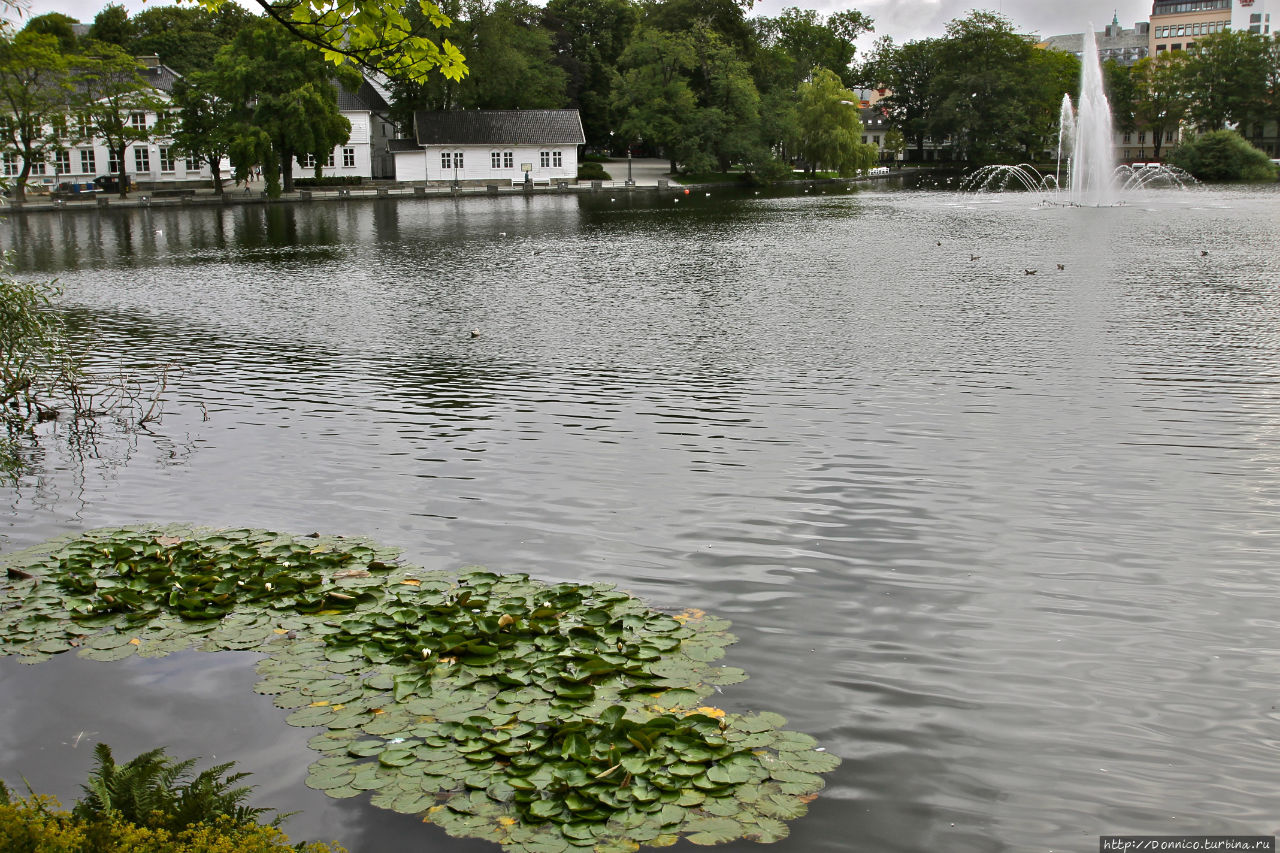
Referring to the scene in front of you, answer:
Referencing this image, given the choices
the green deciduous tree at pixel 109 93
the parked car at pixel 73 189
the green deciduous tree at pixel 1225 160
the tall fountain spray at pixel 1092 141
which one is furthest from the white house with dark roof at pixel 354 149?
the green deciduous tree at pixel 1225 160

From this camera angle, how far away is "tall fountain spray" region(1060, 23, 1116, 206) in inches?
2445

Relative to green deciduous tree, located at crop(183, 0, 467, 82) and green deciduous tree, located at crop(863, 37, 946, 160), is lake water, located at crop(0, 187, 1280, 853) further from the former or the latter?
green deciduous tree, located at crop(863, 37, 946, 160)

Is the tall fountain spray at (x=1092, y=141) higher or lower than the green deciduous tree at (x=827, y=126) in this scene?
lower

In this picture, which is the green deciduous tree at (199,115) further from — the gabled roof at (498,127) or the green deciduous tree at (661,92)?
the green deciduous tree at (661,92)

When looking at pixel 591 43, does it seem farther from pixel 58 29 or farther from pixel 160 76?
pixel 58 29

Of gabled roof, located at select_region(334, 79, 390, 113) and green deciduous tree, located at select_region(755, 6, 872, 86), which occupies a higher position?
green deciduous tree, located at select_region(755, 6, 872, 86)

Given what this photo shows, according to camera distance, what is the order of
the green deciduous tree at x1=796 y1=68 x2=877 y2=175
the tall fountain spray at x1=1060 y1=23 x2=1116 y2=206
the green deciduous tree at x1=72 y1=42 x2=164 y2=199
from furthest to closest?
the green deciduous tree at x1=796 y1=68 x2=877 y2=175, the green deciduous tree at x1=72 y1=42 x2=164 y2=199, the tall fountain spray at x1=1060 y1=23 x2=1116 y2=206

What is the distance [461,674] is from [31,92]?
2969 inches

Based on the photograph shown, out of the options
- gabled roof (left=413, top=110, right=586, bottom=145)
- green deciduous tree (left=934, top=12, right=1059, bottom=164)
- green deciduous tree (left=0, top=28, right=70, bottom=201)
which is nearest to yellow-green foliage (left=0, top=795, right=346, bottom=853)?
green deciduous tree (left=0, top=28, right=70, bottom=201)

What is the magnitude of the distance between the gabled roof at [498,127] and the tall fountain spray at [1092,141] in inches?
1808

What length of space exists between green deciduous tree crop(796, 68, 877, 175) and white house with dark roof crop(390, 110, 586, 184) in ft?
69.4

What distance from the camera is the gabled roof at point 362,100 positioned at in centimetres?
9328

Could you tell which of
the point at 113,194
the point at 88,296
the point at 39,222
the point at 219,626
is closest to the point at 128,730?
the point at 219,626

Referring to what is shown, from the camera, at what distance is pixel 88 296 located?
99.1 feet
